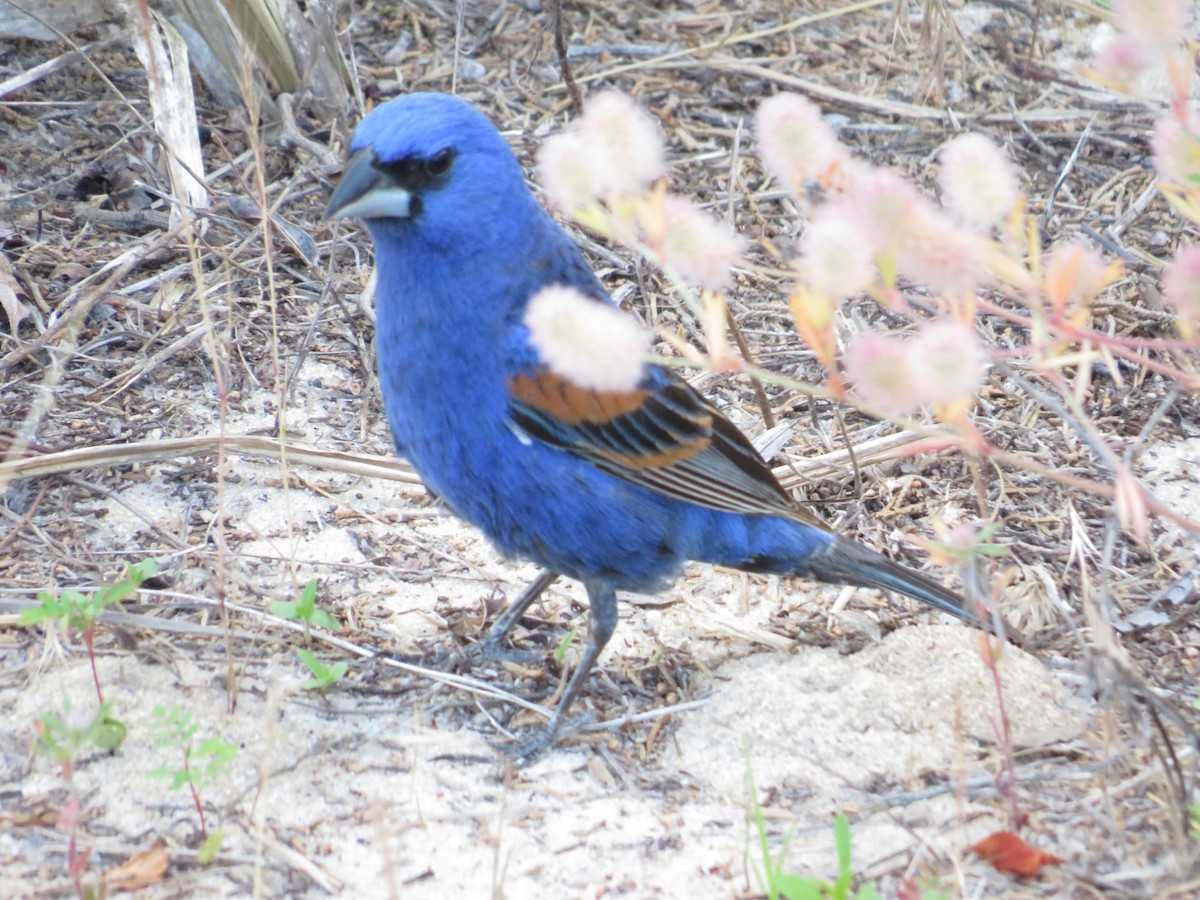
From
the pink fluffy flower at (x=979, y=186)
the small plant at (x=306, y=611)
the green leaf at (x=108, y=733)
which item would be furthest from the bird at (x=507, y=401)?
the pink fluffy flower at (x=979, y=186)

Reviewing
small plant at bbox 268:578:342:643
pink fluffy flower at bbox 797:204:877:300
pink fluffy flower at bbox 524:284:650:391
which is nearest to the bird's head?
small plant at bbox 268:578:342:643

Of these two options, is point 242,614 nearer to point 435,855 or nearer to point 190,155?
point 435,855

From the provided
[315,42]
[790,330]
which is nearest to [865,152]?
[790,330]

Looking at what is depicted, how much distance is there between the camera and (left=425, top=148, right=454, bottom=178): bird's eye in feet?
9.68

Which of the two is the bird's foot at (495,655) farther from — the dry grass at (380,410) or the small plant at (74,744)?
the small plant at (74,744)

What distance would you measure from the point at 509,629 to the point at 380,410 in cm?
98

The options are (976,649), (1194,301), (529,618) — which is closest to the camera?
(1194,301)

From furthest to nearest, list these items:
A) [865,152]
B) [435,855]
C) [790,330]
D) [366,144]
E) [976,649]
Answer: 1. [865,152]
2. [790,330]
3. [976,649]
4. [366,144]
5. [435,855]

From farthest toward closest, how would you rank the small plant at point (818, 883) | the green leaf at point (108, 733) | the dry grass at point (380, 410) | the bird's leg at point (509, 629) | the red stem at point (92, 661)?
the bird's leg at point (509, 629) < the dry grass at point (380, 410) < the red stem at point (92, 661) < the green leaf at point (108, 733) < the small plant at point (818, 883)

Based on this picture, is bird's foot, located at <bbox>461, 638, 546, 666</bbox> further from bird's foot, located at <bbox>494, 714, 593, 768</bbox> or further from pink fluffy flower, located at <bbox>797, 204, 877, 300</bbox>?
pink fluffy flower, located at <bbox>797, 204, 877, 300</bbox>

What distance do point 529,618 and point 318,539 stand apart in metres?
0.60

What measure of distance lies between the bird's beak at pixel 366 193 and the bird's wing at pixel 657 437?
0.44 metres

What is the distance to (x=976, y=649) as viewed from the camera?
3.28 meters

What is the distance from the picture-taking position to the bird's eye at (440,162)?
295 centimetres
